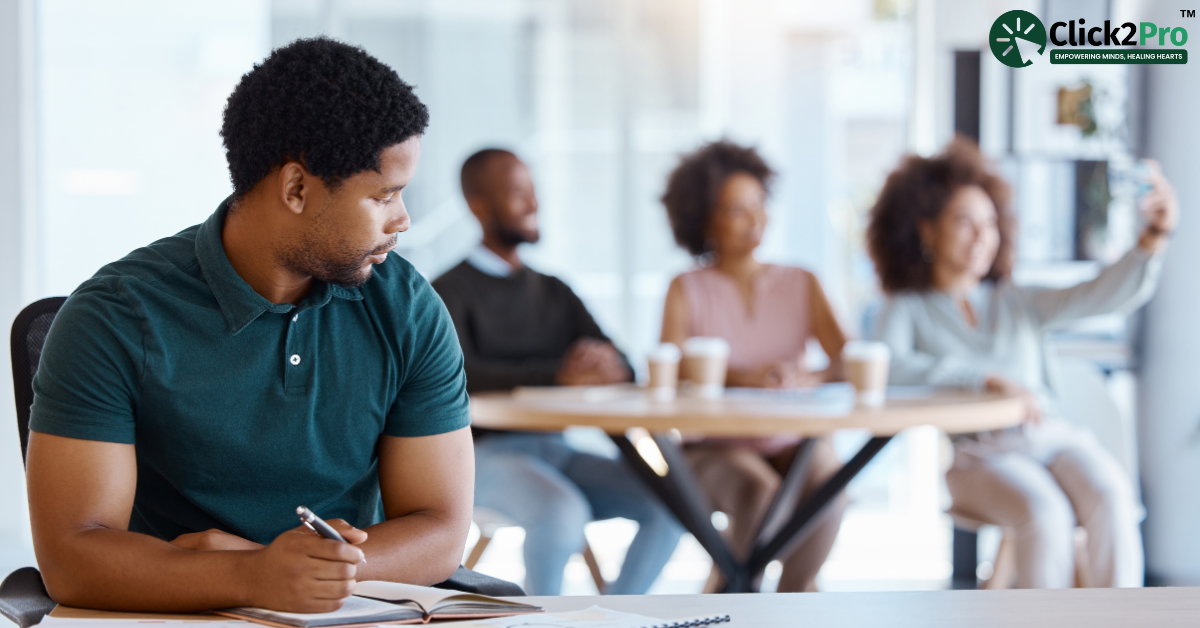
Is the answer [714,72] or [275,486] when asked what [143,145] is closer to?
[714,72]

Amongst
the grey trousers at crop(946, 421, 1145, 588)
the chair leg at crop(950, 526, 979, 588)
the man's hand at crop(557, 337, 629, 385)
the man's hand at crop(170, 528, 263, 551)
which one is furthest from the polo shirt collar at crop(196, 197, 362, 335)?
the chair leg at crop(950, 526, 979, 588)

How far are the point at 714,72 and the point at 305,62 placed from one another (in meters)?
3.14

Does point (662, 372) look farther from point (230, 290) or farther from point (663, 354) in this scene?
point (230, 290)

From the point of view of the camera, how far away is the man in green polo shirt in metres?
1.04

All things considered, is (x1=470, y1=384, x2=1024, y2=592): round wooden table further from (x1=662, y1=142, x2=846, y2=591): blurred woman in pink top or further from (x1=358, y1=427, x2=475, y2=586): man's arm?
(x1=358, y1=427, x2=475, y2=586): man's arm

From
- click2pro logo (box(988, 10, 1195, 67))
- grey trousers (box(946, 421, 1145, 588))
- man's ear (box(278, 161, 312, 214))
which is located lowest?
grey trousers (box(946, 421, 1145, 588))

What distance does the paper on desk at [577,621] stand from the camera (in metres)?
0.90

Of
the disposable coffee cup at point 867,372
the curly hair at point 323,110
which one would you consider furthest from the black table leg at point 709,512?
the curly hair at point 323,110

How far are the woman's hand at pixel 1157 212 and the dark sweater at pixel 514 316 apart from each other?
137 cm

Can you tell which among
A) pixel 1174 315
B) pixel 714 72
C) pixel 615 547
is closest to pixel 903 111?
pixel 714 72

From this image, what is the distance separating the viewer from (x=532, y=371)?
2.62 m

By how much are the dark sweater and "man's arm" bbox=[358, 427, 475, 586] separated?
1.43m

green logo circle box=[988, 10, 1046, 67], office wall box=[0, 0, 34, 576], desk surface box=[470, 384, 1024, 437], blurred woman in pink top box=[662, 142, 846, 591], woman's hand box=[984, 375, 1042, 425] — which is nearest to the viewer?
desk surface box=[470, 384, 1024, 437]

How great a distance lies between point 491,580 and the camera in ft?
3.87
